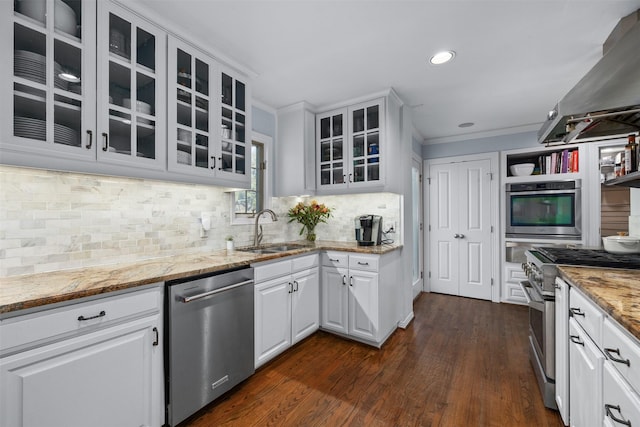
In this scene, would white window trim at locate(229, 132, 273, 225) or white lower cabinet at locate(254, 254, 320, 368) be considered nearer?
white lower cabinet at locate(254, 254, 320, 368)

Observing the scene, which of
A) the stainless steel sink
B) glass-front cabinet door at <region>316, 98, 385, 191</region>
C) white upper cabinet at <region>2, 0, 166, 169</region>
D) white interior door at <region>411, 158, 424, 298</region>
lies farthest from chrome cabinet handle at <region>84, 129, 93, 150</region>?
white interior door at <region>411, 158, 424, 298</region>

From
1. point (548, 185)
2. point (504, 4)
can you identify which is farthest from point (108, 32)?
point (548, 185)

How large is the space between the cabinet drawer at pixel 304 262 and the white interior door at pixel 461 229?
253 cm

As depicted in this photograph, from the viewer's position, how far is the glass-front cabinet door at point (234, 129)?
2260mm

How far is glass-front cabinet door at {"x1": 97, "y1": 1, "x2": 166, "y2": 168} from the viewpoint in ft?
5.18

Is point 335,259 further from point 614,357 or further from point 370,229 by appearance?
point 614,357

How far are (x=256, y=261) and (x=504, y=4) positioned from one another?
2286mm

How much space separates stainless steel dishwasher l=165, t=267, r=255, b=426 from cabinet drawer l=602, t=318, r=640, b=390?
186 centimetres

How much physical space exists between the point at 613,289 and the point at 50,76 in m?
2.79

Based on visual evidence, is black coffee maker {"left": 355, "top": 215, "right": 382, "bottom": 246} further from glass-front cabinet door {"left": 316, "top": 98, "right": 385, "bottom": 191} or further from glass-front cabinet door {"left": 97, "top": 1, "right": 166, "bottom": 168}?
glass-front cabinet door {"left": 97, "top": 1, "right": 166, "bottom": 168}

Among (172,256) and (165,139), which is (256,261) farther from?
(165,139)

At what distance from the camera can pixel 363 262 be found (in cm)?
266

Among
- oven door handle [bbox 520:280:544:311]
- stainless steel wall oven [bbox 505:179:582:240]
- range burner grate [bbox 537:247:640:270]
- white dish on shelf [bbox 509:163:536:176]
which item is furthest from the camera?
white dish on shelf [bbox 509:163:536:176]

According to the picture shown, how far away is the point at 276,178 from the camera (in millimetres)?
3320
